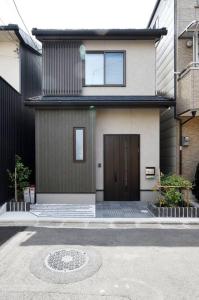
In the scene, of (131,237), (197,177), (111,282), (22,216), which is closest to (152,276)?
(111,282)

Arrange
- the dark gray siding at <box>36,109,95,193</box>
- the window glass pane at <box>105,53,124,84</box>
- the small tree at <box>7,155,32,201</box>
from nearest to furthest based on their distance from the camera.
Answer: the small tree at <box>7,155,32,201</box> < the dark gray siding at <box>36,109,95,193</box> < the window glass pane at <box>105,53,124,84</box>

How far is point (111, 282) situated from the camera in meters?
4.15

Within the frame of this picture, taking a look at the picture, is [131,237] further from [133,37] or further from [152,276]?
[133,37]

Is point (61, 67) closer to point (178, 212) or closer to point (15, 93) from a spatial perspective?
point (15, 93)

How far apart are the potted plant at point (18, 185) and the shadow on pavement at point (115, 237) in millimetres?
1718

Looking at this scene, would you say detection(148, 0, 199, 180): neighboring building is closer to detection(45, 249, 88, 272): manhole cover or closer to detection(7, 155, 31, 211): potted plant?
detection(7, 155, 31, 211): potted plant

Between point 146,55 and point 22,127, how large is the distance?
19.2 ft

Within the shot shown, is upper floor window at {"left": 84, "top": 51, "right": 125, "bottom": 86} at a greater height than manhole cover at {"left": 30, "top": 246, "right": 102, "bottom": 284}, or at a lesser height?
greater

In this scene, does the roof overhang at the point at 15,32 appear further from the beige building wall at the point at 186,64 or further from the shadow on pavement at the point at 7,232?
the shadow on pavement at the point at 7,232

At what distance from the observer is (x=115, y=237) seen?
631 centimetres

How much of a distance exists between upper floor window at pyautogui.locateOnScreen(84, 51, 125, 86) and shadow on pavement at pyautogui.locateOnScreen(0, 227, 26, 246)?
19.8 ft

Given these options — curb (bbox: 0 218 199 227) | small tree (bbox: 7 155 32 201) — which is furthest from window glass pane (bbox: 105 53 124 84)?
curb (bbox: 0 218 199 227)

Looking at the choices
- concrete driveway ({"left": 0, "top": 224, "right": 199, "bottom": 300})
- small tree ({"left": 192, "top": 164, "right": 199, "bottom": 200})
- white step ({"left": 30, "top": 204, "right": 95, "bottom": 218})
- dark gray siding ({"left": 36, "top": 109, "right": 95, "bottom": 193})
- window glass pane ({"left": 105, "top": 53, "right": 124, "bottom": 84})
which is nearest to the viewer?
concrete driveway ({"left": 0, "top": 224, "right": 199, "bottom": 300})

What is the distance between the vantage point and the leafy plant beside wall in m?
8.09
